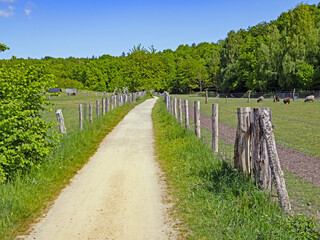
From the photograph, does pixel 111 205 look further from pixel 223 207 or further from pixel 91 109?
pixel 91 109

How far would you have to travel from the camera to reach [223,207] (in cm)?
491

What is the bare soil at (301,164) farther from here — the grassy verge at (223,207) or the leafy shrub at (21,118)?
the leafy shrub at (21,118)

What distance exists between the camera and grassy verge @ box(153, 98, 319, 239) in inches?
160

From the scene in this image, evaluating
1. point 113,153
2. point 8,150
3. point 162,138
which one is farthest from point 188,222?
point 162,138

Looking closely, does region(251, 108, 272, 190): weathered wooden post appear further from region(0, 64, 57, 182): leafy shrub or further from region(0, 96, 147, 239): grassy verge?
region(0, 64, 57, 182): leafy shrub

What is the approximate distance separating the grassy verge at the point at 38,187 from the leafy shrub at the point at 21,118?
310 millimetres

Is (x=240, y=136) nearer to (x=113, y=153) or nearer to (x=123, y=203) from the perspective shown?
(x=123, y=203)

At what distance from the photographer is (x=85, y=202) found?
5832 mm

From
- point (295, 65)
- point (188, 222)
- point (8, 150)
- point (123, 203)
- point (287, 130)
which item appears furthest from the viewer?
point (295, 65)

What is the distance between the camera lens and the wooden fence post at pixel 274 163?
4.57 meters

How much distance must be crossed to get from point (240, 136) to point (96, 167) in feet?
13.5

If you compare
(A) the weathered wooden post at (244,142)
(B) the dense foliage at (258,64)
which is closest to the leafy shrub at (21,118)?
(A) the weathered wooden post at (244,142)

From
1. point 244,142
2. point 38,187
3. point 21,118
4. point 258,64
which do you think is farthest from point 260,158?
point 258,64

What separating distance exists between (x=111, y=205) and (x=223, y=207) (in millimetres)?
2060
